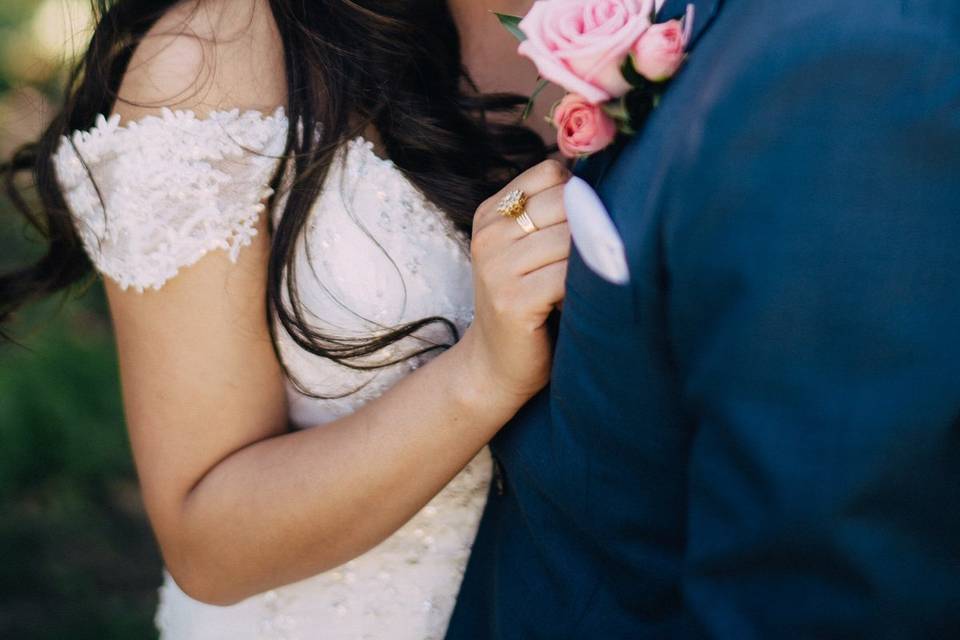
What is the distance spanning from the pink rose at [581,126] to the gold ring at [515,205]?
206 mm

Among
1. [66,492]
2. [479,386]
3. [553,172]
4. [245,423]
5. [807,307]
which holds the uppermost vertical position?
[807,307]

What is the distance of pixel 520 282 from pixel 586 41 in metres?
0.35

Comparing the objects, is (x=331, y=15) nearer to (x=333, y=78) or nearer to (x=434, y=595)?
(x=333, y=78)

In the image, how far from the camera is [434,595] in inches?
65.8

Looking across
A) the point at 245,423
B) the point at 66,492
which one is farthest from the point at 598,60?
the point at 66,492

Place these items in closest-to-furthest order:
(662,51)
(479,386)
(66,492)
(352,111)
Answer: (662,51), (479,386), (352,111), (66,492)

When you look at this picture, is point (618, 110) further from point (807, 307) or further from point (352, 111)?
point (352, 111)

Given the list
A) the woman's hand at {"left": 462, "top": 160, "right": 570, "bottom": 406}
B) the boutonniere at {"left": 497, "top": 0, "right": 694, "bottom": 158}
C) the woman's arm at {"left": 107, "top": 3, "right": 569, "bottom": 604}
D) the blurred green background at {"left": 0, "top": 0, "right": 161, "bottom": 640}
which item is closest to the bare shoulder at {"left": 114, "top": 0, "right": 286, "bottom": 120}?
the woman's arm at {"left": 107, "top": 3, "right": 569, "bottom": 604}

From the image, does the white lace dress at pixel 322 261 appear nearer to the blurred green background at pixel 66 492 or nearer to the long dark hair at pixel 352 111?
the long dark hair at pixel 352 111

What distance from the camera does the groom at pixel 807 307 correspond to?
2.21ft

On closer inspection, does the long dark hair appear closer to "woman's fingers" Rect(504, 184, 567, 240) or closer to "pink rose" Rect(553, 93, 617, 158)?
"woman's fingers" Rect(504, 184, 567, 240)

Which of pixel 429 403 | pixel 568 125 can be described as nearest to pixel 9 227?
pixel 429 403

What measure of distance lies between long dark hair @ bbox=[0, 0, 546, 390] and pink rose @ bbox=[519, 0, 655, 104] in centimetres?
60

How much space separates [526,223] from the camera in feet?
3.89
